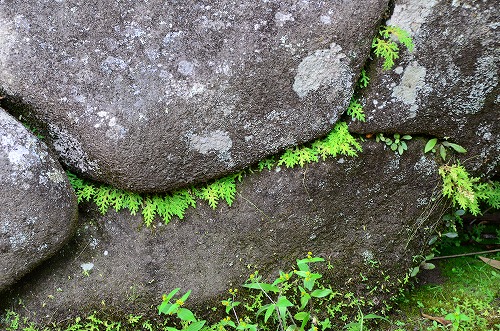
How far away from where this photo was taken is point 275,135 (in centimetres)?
292

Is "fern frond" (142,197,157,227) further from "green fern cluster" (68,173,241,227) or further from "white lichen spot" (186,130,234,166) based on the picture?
"white lichen spot" (186,130,234,166)

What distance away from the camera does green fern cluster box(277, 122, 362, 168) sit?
2.99 metres

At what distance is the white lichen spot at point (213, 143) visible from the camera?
9.18 ft

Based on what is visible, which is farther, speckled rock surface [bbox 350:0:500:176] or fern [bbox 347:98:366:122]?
fern [bbox 347:98:366:122]

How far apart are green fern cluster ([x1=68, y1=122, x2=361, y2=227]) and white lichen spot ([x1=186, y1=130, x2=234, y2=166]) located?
8.1 inches

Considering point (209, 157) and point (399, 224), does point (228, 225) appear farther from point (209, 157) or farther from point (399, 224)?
point (399, 224)

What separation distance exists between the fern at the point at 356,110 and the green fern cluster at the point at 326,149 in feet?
0.23

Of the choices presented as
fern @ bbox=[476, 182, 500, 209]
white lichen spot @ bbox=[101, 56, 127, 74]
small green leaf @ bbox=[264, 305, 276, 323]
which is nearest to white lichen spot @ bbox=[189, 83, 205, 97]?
white lichen spot @ bbox=[101, 56, 127, 74]

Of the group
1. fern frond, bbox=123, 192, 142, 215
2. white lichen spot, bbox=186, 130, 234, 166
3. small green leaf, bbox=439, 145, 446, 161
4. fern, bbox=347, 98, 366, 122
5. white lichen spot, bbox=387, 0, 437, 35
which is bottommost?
small green leaf, bbox=439, 145, 446, 161

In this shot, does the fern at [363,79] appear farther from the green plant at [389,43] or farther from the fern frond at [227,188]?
the fern frond at [227,188]

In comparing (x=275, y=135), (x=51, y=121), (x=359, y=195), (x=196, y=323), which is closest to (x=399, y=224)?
(x=359, y=195)

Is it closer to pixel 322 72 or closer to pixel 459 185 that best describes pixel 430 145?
pixel 459 185

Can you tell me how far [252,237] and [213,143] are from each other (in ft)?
1.97

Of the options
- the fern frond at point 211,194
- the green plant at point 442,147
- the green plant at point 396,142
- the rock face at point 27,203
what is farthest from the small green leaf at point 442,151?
the rock face at point 27,203
